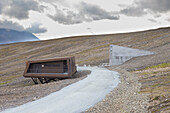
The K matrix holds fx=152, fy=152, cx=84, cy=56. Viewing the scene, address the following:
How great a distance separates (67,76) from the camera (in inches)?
1056

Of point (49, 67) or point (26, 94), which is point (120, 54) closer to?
point (49, 67)

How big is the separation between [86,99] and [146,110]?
16.5 feet

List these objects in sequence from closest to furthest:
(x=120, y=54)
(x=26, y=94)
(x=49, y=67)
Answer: (x=26, y=94), (x=49, y=67), (x=120, y=54)

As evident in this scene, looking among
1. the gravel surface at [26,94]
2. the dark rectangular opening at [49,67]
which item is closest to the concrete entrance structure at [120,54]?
the dark rectangular opening at [49,67]

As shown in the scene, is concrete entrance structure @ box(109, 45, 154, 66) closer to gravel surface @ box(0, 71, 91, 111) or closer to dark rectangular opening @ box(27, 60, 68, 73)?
dark rectangular opening @ box(27, 60, 68, 73)

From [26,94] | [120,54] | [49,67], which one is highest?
[120,54]

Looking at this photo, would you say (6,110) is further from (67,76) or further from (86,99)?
(67,76)

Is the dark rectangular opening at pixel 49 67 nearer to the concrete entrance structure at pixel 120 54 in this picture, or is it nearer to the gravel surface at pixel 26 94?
the gravel surface at pixel 26 94

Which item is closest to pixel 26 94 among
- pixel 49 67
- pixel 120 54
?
pixel 49 67

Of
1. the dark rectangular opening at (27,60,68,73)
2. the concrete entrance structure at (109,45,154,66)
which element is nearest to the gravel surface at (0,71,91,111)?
the dark rectangular opening at (27,60,68,73)

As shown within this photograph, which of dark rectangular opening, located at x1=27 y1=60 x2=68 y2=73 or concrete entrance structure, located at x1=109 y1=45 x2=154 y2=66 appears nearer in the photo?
dark rectangular opening, located at x1=27 y1=60 x2=68 y2=73

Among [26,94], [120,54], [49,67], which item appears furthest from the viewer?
[120,54]

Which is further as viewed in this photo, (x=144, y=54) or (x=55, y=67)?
(x=144, y=54)

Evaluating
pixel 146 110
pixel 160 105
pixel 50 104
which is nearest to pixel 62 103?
pixel 50 104
